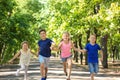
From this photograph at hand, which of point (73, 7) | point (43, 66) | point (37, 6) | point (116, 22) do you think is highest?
point (37, 6)

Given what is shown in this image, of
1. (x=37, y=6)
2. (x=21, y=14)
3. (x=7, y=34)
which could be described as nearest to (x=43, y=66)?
(x=7, y=34)

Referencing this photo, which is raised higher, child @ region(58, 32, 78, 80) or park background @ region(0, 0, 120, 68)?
park background @ region(0, 0, 120, 68)

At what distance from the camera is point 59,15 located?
48094mm

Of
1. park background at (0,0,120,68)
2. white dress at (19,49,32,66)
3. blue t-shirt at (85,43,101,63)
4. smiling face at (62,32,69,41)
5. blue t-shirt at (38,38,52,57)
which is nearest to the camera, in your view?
blue t-shirt at (85,43,101,63)

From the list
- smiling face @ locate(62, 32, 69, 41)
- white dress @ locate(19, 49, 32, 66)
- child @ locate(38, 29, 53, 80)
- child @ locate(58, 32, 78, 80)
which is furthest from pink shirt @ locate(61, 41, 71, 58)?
white dress @ locate(19, 49, 32, 66)

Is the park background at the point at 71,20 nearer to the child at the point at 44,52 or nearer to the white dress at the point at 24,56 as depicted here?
the child at the point at 44,52

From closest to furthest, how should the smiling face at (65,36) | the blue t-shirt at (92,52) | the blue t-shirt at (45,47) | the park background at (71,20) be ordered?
the blue t-shirt at (92,52) < the smiling face at (65,36) < the blue t-shirt at (45,47) < the park background at (71,20)

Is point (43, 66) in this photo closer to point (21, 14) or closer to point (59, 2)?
point (59, 2)

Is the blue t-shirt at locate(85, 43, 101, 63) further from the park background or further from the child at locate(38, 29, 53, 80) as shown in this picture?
the park background

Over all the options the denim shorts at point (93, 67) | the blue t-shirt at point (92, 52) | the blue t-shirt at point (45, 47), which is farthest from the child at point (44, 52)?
the denim shorts at point (93, 67)

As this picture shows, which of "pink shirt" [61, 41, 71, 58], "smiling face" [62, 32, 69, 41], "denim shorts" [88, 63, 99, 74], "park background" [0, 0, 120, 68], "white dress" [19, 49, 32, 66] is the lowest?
"denim shorts" [88, 63, 99, 74]

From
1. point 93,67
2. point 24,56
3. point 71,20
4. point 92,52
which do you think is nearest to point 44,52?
point 24,56

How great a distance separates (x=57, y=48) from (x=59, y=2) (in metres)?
31.7

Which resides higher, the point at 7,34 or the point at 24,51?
the point at 7,34
